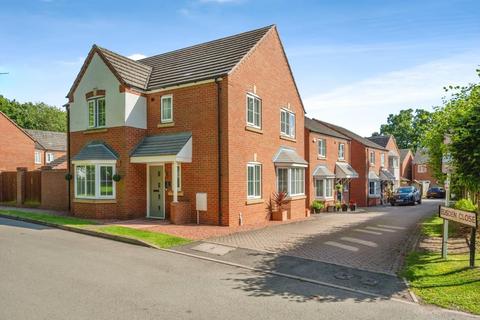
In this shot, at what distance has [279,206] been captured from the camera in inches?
758

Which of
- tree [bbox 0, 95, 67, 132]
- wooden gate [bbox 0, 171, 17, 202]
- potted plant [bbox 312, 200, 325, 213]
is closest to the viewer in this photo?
wooden gate [bbox 0, 171, 17, 202]

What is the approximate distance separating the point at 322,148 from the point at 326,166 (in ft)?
5.24

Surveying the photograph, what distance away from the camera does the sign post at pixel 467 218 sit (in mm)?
8375

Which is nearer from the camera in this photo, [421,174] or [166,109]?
[166,109]

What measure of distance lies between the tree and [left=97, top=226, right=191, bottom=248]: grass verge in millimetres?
65765

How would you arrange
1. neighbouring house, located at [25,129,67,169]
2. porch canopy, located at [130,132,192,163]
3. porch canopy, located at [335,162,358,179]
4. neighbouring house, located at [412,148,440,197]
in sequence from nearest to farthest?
porch canopy, located at [130,132,192,163] < porch canopy, located at [335,162,358,179] < neighbouring house, located at [25,129,67,169] < neighbouring house, located at [412,148,440,197]

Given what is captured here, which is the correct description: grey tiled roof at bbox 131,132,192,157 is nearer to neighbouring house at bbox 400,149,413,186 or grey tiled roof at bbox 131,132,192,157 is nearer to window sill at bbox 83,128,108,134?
window sill at bbox 83,128,108,134

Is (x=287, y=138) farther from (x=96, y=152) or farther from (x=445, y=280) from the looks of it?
(x=445, y=280)

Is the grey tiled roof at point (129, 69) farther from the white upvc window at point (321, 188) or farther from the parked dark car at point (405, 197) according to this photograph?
the parked dark car at point (405, 197)

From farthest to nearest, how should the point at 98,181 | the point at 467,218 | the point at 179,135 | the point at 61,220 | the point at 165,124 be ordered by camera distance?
the point at 165,124
the point at 98,181
the point at 179,135
the point at 61,220
the point at 467,218

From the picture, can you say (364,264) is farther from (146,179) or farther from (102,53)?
(102,53)

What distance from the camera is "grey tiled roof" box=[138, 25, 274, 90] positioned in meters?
16.7

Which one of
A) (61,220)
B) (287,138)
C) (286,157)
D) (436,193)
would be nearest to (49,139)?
(61,220)

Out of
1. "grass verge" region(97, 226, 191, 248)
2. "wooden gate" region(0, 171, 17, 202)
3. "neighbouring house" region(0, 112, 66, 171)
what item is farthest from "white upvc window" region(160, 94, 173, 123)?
"neighbouring house" region(0, 112, 66, 171)
